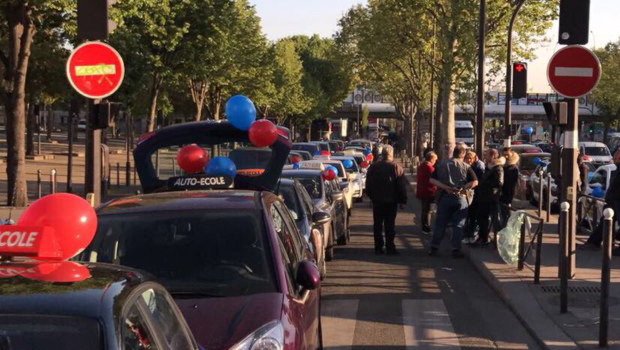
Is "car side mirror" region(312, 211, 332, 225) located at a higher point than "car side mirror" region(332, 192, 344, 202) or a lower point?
higher

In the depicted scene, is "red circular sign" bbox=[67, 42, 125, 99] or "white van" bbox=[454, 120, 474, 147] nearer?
"red circular sign" bbox=[67, 42, 125, 99]

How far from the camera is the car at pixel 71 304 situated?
10.2 ft

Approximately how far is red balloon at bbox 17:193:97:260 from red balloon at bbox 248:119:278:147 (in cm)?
452

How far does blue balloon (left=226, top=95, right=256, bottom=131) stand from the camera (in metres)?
9.71

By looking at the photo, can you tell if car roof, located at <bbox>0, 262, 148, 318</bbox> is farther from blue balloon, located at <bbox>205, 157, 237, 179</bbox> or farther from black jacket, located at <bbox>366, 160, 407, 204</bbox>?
black jacket, located at <bbox>366, 160, 407, 204</bbox>

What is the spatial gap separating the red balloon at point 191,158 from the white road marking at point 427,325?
9.37ft

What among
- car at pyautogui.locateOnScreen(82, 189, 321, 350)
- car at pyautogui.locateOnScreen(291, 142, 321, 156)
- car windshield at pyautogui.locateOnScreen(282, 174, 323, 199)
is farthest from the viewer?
car at pyautogui.locateOnScreen(291, 142, 321, 156)

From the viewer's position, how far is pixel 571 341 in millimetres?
8812

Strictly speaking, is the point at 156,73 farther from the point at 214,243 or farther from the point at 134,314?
the point at 134,314

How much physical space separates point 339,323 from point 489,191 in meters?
6.62

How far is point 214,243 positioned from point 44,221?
1811mm

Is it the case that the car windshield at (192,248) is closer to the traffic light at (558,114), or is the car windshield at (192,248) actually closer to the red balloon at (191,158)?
the red balloon at (191,158)

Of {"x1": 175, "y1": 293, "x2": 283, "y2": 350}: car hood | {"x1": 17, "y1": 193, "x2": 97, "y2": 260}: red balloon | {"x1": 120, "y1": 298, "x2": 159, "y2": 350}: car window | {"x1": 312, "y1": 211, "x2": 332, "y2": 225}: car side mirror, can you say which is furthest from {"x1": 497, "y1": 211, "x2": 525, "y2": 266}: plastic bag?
{"x1": 120, "y1": 298, "x2": 159, "y2": 350}: car window

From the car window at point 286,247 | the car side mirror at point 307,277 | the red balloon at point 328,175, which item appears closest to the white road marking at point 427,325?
the car window at point 286,247
